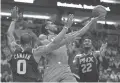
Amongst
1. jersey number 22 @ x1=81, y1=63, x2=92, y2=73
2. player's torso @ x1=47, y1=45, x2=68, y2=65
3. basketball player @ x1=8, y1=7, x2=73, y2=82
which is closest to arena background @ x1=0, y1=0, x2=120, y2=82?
jersey number 22 @ x1=81, y1=63, x2=92, y2=73

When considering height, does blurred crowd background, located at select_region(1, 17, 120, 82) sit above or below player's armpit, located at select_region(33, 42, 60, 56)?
below

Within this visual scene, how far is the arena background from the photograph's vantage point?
11.0m

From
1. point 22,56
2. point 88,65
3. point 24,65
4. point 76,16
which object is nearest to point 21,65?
point 24,65

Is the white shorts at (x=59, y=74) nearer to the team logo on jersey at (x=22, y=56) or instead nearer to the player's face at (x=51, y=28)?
the player's face at (x=51, y=28)

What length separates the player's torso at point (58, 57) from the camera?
3887mm

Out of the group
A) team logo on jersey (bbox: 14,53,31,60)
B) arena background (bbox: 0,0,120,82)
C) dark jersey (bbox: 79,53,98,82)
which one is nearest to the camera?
team logo on jersey (bbox: 14,53,31,60)

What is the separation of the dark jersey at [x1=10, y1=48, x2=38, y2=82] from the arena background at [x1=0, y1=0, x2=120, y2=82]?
16.5 feet

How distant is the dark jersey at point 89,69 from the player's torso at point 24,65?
2.89 feet

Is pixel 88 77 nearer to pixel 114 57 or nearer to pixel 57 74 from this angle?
pixel 57 74

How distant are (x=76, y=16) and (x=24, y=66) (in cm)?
782

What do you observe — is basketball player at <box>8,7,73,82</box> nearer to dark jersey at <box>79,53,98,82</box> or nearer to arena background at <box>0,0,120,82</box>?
dark jersey at <box>79,53,98,82</box>

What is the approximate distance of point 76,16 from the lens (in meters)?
12.6

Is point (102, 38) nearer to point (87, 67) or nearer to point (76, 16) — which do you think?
point (76, 16)

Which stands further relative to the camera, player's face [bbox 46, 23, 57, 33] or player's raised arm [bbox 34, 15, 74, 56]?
player's face [bbox 46, 23, 57, 33]
